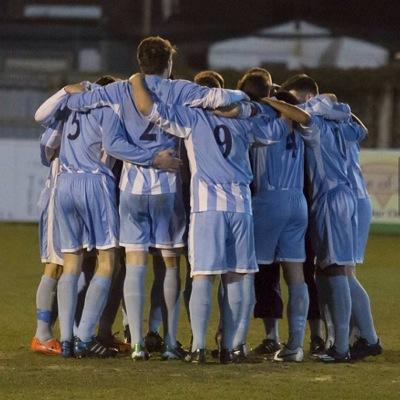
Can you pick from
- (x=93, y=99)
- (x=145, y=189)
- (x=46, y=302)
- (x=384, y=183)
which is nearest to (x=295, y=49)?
(x=384, y=183)

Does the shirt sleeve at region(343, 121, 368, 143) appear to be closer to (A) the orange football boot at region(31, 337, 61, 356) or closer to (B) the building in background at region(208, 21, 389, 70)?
(A) the orange football boot at region(31, 337, 61, 356)

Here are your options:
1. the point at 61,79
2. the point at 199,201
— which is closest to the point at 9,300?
the point at 199,201

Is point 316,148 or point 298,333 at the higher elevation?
point 316,148

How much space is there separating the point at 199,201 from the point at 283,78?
803 inches

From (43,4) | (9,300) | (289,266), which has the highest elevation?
(43,4)

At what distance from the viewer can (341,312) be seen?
912cm

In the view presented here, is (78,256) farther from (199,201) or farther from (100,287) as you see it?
(199,201)

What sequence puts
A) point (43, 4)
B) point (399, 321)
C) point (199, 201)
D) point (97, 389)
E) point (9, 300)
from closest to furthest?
1. point (97, 389)
2. point (199, 201)
3. point (399, 321)
4. point (9, 300)
5. point (43, 4)

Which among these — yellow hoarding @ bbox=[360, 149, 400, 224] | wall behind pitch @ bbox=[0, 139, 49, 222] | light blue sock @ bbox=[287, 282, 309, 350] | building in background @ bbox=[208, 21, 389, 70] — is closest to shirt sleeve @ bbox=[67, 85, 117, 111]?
light blue sock @ bbox=[287, 282, 309, 350]

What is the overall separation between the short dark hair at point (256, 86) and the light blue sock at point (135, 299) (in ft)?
4.56

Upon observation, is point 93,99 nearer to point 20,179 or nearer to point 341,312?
point 341,312

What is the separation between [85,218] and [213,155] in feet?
3.37

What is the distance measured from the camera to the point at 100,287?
9047 mm

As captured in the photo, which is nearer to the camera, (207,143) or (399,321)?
(207,143)
